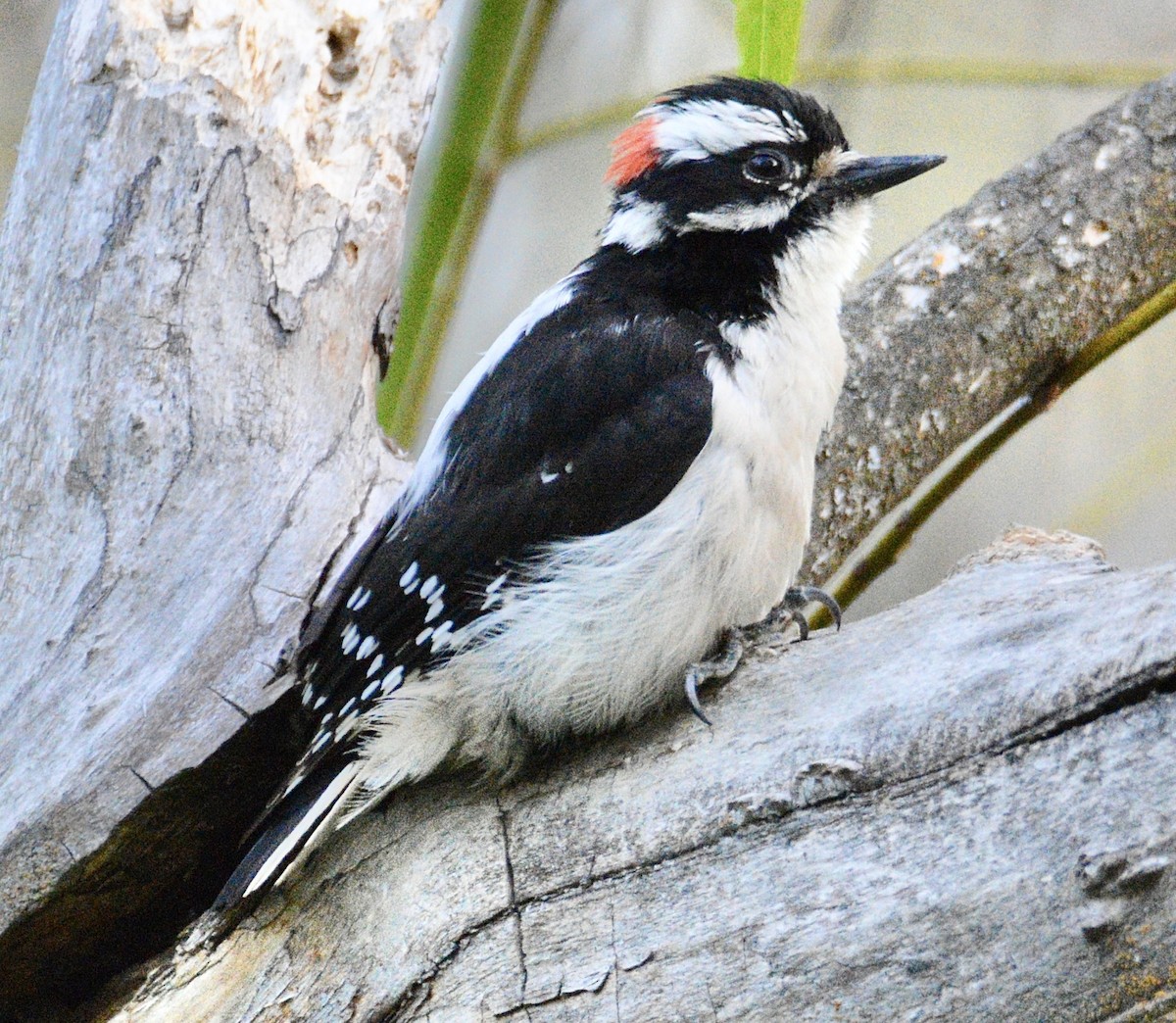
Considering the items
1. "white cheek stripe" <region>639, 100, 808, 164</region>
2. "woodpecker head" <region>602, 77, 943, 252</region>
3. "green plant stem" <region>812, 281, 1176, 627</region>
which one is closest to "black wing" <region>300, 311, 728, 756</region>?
"woodpecker head" <region>602, 77, 943, 252</region>

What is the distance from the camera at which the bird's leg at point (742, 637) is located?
194cm

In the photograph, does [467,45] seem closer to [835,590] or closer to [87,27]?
[87,27]

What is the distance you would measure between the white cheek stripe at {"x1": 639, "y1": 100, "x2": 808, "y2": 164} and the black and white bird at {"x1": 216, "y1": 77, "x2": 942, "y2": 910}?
356mm

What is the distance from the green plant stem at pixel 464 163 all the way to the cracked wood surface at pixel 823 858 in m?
1.56

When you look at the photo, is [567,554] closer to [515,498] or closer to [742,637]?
[515,498]

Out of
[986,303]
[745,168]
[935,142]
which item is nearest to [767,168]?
[745,168]

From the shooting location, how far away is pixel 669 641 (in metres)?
2.00

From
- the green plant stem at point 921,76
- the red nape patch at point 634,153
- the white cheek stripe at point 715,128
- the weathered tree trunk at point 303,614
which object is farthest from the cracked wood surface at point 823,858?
the green plant stem at point 921,76

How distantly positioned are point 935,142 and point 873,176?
1676mm

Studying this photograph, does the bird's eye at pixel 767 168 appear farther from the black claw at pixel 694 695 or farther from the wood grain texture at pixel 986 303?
the black claw at pixel 694 695

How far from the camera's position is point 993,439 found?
9.73 ft

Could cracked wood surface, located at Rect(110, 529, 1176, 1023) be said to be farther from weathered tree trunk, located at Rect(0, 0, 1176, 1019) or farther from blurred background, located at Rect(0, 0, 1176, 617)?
blurred background, located at Rect(0, 0, 1176, 617)

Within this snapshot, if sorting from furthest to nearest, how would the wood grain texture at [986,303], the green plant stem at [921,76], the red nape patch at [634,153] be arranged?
the green plant stem at [921,76] → the wood grain texture at [986,303] → the red nape patch at [634,153]

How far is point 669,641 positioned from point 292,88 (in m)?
1.36
